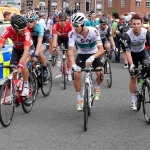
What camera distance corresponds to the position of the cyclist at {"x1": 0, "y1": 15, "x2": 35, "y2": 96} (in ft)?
24.9

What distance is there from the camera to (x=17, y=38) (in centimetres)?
816

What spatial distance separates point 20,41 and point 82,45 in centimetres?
116

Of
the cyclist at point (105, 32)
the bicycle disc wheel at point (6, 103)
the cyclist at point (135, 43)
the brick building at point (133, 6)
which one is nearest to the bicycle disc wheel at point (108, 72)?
the cyclist at point (105, 32)

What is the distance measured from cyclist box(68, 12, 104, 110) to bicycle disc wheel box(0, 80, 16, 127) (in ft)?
3.79

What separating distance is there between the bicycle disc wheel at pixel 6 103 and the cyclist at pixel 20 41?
0.38 metres

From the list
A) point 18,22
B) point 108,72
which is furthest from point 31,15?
point 108,72

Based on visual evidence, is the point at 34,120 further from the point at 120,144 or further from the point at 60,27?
the point at 60,27

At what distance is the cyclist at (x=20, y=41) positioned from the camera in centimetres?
759

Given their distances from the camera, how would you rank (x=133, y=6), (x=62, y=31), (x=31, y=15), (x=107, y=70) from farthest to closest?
(x=133, y=6) < (x=62, y=31) < (x=107, y=70) < (x=31, y=15)

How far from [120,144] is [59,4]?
102442 millimetres

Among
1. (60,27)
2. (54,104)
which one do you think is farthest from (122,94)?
(60,27)

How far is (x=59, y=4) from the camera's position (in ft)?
351

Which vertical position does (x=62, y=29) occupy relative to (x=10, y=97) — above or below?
above

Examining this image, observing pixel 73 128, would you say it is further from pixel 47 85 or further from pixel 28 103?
pixel 47 85
